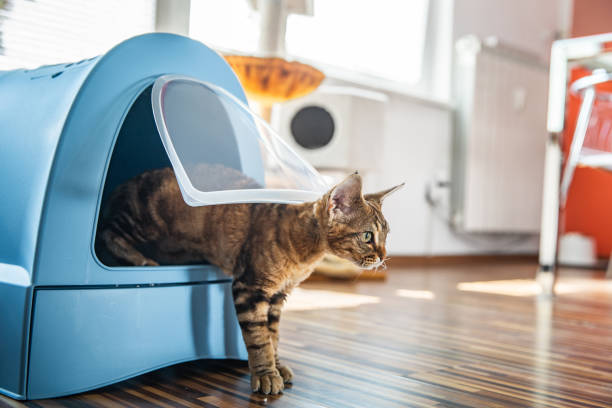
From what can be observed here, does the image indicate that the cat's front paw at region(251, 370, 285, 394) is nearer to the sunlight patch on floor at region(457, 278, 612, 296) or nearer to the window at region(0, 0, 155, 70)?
the window at region(0, 0, 155, 70)

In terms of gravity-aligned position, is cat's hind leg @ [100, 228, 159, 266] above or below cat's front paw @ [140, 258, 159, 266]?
above

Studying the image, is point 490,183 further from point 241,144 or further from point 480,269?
point 241,144

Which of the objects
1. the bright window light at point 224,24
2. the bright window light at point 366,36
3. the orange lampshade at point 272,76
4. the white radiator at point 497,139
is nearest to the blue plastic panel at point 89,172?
the orange lampshade at point 272,76

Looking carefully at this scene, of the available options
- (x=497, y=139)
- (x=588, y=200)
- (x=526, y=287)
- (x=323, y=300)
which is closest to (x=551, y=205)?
(x=526, y=287)

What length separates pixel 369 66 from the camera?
3502mm

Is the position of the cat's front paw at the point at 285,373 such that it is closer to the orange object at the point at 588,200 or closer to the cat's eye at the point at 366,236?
the cat's eye at the point at 366,236

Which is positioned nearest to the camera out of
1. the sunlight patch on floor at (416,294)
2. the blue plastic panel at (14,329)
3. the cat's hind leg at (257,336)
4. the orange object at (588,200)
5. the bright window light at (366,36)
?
the blue plastic panel at (14,329)

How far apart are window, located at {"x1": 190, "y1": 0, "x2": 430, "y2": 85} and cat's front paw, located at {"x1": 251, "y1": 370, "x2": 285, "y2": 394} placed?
1874mm

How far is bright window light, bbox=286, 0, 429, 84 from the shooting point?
3.14 meters

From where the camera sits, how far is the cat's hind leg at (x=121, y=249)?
44.0 inches

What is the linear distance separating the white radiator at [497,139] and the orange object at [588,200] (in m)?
0.33

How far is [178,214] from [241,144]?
192mm

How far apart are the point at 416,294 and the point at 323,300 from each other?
1.55 ft

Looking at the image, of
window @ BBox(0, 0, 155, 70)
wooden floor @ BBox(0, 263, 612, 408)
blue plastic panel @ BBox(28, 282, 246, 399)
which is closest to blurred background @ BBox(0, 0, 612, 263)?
window @ BBox(0, 0, 155, 70)
